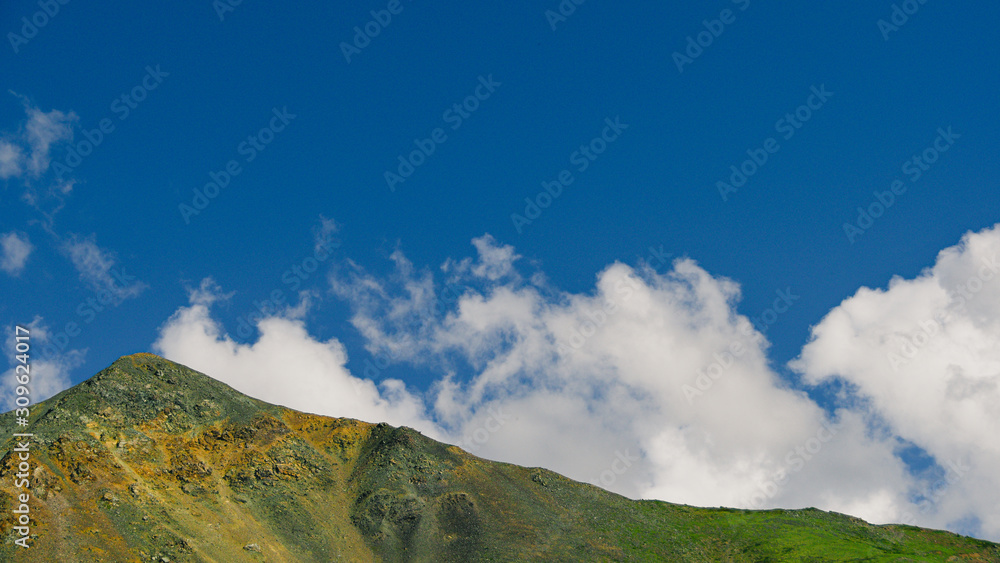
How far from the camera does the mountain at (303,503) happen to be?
223 feet

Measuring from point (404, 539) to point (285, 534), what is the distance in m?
17.5

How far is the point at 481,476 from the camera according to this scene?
10481 centimetres

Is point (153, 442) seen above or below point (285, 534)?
above

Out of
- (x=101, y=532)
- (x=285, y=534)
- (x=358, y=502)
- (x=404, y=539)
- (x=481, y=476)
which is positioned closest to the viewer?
(x=101, y=532)

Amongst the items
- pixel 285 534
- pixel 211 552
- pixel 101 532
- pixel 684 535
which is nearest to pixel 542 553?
pixel 684 535

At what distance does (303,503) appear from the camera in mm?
88938

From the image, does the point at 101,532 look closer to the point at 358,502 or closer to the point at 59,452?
the point at 59,452

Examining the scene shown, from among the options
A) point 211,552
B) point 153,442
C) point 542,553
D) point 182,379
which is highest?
point 182,379

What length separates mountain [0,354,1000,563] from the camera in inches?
2672

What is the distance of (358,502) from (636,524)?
4738 cm

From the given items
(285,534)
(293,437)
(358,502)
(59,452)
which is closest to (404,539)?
(358,502)

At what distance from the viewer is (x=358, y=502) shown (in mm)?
94812

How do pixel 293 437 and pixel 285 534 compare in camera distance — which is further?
pixel 293 437

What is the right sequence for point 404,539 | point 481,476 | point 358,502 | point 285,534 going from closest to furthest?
point 285,534
point 404,539
point 358,502
point 481,476
